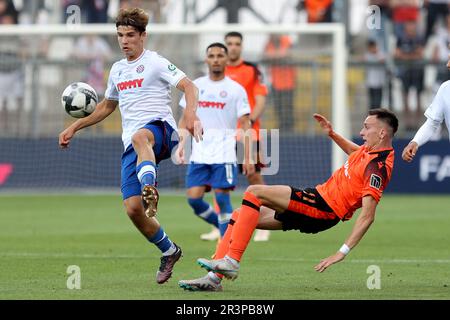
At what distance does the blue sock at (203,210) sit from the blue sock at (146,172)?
4308mm

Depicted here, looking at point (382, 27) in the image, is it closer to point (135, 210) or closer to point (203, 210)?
point (203, 210)

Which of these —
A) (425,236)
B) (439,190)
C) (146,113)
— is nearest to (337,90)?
(439,190)

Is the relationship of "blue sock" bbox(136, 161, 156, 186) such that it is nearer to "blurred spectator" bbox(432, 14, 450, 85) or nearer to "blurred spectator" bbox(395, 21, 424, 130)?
"blurred spectator" bbox(395, 21, 424, 130)

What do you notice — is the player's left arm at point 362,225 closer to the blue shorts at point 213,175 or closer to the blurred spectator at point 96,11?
the blue shorts at point 213,175

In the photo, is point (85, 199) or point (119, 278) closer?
point (119, 278)

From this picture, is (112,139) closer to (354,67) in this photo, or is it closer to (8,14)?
(8,14)

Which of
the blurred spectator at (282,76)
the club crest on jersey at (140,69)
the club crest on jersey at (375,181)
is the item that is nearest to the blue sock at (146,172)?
the club crest on jersey at (140,69)

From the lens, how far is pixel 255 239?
15703mm

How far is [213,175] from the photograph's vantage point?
14.7 meters

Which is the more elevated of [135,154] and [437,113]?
[437,113]

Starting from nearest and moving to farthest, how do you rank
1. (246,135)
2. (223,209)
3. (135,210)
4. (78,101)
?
(135,210)
(78,101)
(223,209)
(246,135)

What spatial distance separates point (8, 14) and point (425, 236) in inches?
493

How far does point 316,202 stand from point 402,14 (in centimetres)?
1561

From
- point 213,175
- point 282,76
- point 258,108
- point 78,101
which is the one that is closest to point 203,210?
point 213,175
